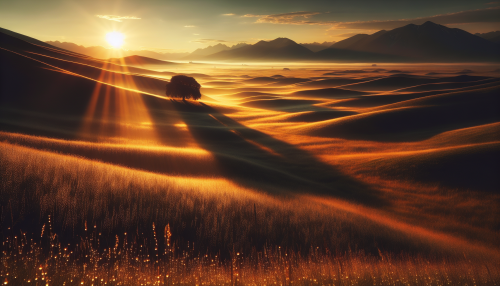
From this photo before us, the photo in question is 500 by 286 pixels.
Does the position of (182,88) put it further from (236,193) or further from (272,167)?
(236,193)

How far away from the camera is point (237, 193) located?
13.7 m

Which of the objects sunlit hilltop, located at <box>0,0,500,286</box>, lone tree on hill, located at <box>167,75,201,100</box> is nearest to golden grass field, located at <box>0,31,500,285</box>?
sunlit hilltop, located at <box>0,0,500,286</box>

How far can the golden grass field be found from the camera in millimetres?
6875

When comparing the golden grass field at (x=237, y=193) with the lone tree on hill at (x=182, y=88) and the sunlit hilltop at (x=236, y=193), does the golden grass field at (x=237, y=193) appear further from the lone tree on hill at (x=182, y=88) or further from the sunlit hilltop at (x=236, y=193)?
the lone tree on hill at (x=182, y=88)

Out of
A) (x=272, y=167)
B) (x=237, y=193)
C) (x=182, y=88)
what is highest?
(x=182, y=88)

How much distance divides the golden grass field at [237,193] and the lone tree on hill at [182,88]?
10.5 metres

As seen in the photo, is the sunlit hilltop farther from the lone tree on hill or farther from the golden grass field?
the lone tree on hill

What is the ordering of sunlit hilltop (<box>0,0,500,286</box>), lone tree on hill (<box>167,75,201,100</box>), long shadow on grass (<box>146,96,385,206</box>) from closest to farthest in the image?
sunlit hilltop (<box>0,0,500,286</box>) → long shadow on grass (<box>146,96,385,206</box>) → lone tree on hill (<box>167,75,201,100</box>)

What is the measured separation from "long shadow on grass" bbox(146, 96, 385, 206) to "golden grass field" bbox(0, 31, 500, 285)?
0.19 m

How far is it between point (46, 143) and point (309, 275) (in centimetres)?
1941

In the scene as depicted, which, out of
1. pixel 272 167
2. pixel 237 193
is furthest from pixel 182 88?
pixel 237 193

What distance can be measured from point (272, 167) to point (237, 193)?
47.0ft

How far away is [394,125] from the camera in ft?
147

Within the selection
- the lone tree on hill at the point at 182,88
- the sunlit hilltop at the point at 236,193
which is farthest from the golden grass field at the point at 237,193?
the lone tree on hill at the point at 182,88
